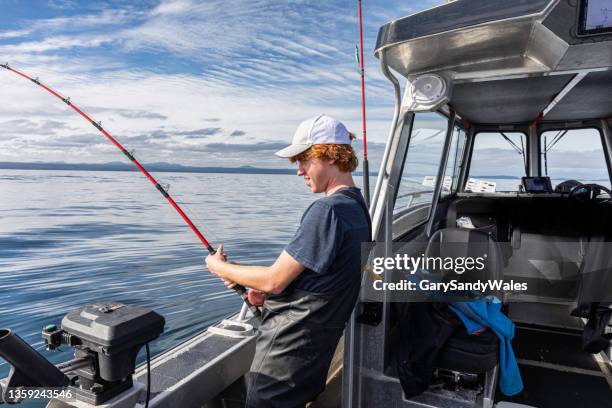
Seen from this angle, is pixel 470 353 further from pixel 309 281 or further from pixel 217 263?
pixel 217 263

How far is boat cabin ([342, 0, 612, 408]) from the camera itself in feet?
6.86

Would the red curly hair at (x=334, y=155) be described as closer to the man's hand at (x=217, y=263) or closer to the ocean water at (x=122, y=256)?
the man's hand at (x=217, y=263)

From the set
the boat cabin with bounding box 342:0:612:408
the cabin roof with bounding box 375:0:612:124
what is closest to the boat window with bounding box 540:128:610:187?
the boat cabin with bounding box 342:0:612:408

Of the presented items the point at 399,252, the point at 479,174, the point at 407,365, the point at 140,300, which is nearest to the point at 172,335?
the point at 140,300

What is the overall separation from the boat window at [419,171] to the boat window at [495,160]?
146 centimetres

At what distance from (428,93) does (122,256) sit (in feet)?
26.6

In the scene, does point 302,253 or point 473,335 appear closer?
point 302,253

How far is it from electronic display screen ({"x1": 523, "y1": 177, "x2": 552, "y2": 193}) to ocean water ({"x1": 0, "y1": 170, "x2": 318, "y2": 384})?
164 inches

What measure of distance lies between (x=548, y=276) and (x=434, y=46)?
3.71 m

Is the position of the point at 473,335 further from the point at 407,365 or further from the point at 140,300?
the point at 140,300

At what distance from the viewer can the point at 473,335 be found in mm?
2412

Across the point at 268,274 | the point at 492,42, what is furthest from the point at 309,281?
the point at 492,42

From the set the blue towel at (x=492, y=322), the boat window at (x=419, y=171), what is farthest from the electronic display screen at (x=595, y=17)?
the blue towel at (x=492, y=322)

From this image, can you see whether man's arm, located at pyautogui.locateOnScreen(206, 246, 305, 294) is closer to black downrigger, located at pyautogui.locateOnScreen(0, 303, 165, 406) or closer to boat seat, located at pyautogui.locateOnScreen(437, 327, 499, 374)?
black downrigger, located at pyautogui.locateOnScreen(0, 303, 165, 406)
